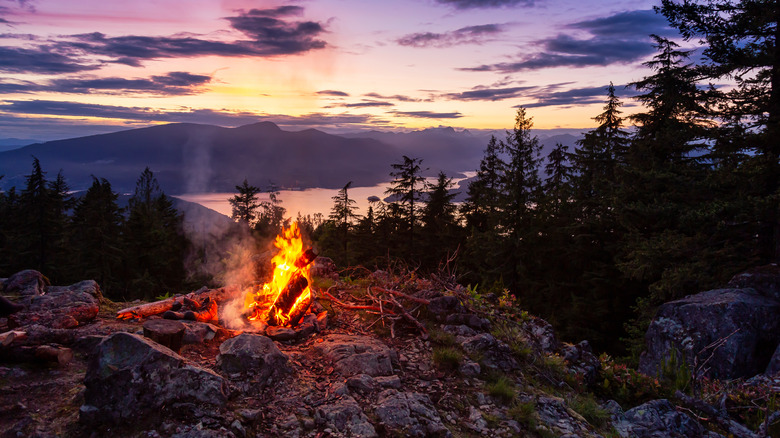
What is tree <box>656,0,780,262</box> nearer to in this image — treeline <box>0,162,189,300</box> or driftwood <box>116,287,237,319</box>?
driftwood <box>116,287,237,319</box>

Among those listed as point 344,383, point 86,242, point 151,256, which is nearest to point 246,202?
point 151,256

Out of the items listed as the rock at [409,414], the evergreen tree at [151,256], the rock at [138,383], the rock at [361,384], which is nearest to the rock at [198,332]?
the rock at [138,383]

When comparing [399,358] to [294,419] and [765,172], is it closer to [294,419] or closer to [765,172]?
[294,419]

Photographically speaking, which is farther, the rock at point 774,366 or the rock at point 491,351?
the rock at point 774,366

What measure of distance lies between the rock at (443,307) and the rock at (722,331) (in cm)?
486

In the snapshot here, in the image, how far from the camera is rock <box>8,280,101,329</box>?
6391 millimetres

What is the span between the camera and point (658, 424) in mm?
5309

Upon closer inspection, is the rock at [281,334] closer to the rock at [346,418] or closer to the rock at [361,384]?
the rock at [361,384]

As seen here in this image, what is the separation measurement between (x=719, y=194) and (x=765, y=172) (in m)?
2.13

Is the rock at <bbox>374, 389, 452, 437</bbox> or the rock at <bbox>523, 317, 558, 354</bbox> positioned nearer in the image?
the rock at <bbox>374, 389, 452, 437</bbox>

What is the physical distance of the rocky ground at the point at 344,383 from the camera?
423cm

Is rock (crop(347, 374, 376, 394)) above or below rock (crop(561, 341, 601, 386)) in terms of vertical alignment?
above

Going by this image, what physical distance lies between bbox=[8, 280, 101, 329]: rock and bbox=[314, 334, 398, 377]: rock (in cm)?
432

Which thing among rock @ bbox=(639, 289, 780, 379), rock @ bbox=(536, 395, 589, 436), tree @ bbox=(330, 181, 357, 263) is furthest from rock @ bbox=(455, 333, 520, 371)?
tree @ bbox=(330, 181, 357, 263)
